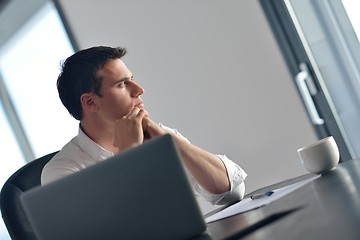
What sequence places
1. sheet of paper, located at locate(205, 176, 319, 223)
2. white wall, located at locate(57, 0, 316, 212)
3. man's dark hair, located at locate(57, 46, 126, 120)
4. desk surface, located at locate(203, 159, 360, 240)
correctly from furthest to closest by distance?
white wall, located at locate(57, 0, 316, 212) < man's dark hair, located at locate(57, 46, 126, 120) < sheet of paper, located at locate(205, 176, 319, 223) < desk surface, located at locate(203, 159, 360, 240)

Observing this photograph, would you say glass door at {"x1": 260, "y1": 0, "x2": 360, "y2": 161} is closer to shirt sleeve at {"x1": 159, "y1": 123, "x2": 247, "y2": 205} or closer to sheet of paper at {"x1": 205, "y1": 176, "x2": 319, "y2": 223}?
shirt sleeve at {"x1": 159, "y1": 123, "x2": 247, "y2": 205}

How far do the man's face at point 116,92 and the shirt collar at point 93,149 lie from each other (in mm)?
141

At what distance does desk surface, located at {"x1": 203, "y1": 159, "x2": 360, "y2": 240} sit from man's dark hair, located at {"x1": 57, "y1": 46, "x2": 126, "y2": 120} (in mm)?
1147

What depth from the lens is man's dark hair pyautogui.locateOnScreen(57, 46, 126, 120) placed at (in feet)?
8.83

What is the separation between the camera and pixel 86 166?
253 cm

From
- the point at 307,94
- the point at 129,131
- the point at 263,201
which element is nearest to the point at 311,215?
the point at 263,201

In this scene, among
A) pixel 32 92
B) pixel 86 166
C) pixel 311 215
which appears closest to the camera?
pixel 311 215

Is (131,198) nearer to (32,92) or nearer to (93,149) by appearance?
(93,149)

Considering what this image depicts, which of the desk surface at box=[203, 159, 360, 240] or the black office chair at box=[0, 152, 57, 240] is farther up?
the black office chair at box=[0, 152, 57, 240]

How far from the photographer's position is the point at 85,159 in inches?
101

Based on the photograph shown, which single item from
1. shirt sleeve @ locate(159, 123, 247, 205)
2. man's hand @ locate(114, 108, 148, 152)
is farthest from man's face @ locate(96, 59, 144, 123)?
shirt sleeve @ locate(159, 123, 247, 205)

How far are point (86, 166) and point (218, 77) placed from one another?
156 cm

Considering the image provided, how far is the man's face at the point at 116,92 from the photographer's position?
2643 millimetres

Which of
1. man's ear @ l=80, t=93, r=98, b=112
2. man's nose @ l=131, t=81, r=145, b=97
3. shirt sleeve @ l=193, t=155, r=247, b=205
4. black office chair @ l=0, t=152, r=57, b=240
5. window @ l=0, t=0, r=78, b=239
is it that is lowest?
shirt sleeve @ l=193, t=155, r=247, b=205
